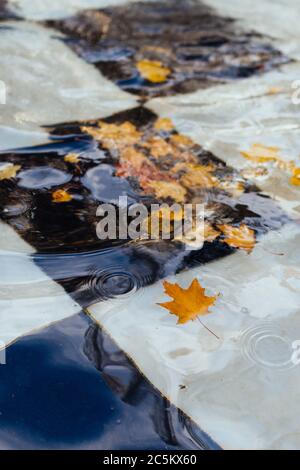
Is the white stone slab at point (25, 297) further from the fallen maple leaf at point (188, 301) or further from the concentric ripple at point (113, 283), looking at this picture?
the fallen maple leaf at point (188, 301)

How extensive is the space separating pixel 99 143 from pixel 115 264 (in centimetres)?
58

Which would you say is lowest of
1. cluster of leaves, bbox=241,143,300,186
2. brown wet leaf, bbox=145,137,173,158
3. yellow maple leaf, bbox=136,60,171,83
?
brown wet leaf, bbox=145,137,173,158

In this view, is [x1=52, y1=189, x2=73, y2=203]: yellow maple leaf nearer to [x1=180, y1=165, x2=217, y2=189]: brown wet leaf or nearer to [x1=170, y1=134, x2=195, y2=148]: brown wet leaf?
[x1=180, y1=165, x2=217, y2=189]: brown wet leaf

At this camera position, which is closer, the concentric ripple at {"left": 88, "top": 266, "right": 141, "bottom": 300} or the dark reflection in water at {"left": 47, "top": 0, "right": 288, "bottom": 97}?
the concentric ripple at {"left": 88, "top": 266, "right": 141, "bottom": 300}

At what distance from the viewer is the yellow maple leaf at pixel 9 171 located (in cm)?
151

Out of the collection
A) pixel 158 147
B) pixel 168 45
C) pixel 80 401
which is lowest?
pixel 80 401

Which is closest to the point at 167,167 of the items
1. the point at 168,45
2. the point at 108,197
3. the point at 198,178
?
the point at 198,178

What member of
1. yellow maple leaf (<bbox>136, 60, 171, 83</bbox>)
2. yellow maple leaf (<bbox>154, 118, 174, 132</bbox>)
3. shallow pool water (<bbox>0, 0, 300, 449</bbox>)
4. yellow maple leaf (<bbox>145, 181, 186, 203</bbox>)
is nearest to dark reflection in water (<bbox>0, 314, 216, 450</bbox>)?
shallow pool water (<bbox>0, 0, 300, 449</bbox>)

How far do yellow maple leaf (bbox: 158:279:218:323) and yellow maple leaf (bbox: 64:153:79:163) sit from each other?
586 millimetres

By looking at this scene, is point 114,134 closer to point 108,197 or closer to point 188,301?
point 108,197

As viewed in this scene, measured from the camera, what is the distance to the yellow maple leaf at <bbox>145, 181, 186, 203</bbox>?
1.48 metres

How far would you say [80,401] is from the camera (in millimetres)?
952

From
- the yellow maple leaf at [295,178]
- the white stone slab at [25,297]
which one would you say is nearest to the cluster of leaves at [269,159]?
the yellow maple leaf at [295,178]

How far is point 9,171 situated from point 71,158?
0.62 feet
